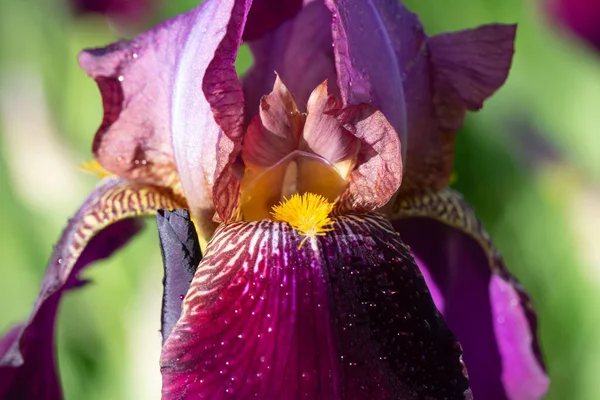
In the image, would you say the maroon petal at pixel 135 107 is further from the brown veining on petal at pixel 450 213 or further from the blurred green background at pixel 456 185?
the blurred green background at pixel 456 185

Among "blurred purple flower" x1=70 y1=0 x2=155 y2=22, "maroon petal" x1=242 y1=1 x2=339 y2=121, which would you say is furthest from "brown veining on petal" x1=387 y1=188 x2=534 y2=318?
"blurred purple flower" x1=70 y1=0 x2=155 y2=22

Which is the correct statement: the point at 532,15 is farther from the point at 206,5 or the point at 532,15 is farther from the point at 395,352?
the point at 395,352

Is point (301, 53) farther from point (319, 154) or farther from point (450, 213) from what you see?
point (450, 213)

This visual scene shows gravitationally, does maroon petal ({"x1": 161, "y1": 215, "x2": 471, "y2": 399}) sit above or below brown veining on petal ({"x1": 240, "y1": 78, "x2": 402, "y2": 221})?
below

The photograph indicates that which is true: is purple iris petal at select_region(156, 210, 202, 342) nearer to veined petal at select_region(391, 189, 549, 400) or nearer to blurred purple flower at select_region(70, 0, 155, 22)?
veined petal at select_region(391, 189, 549, 400)

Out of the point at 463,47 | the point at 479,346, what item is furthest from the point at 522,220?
the point at 463,47

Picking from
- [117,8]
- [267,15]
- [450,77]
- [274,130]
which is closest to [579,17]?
[450,77]
